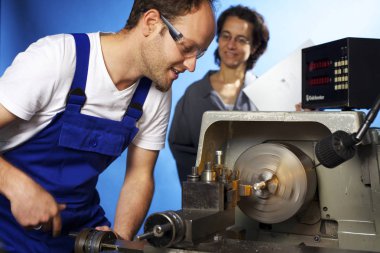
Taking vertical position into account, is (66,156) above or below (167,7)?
below

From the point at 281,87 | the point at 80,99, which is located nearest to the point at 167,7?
the point at 80,99

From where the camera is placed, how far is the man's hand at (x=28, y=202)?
1.05 meters

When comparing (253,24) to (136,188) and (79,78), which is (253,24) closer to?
(136,188)

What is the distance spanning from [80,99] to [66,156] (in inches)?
5.9

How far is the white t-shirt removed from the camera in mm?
1156

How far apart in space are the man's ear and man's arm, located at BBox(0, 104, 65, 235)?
1.63 ft

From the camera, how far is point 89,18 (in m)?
3.12

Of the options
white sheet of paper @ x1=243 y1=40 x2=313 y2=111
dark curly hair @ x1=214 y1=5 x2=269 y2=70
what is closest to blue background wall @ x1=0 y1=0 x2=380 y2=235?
dark curly hair @ x1=214 y1=5 x2=269 y2=70

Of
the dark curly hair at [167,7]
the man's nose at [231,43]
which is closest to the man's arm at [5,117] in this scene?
the dark curly hair at [167,7]

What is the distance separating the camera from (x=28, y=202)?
105cm

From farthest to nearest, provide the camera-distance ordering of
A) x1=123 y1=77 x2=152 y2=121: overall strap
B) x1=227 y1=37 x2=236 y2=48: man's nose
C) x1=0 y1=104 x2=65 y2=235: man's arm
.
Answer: x1=227 y1=37 x2=236 y2=48: man's nose → x1=123 y1=77 x2=152 y2=121: overall strap → x1=0 y1=104 x2=65 y2=235: man's arm

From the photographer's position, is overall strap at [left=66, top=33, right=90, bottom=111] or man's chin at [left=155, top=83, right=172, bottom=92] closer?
overall strap at [left=66, top=33, right=90, bottom=111]

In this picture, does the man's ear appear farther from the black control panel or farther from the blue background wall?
the blue background wall

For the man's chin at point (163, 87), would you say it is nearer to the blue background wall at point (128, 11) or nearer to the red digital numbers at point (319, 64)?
the red digital numbers at point (319, 64)
